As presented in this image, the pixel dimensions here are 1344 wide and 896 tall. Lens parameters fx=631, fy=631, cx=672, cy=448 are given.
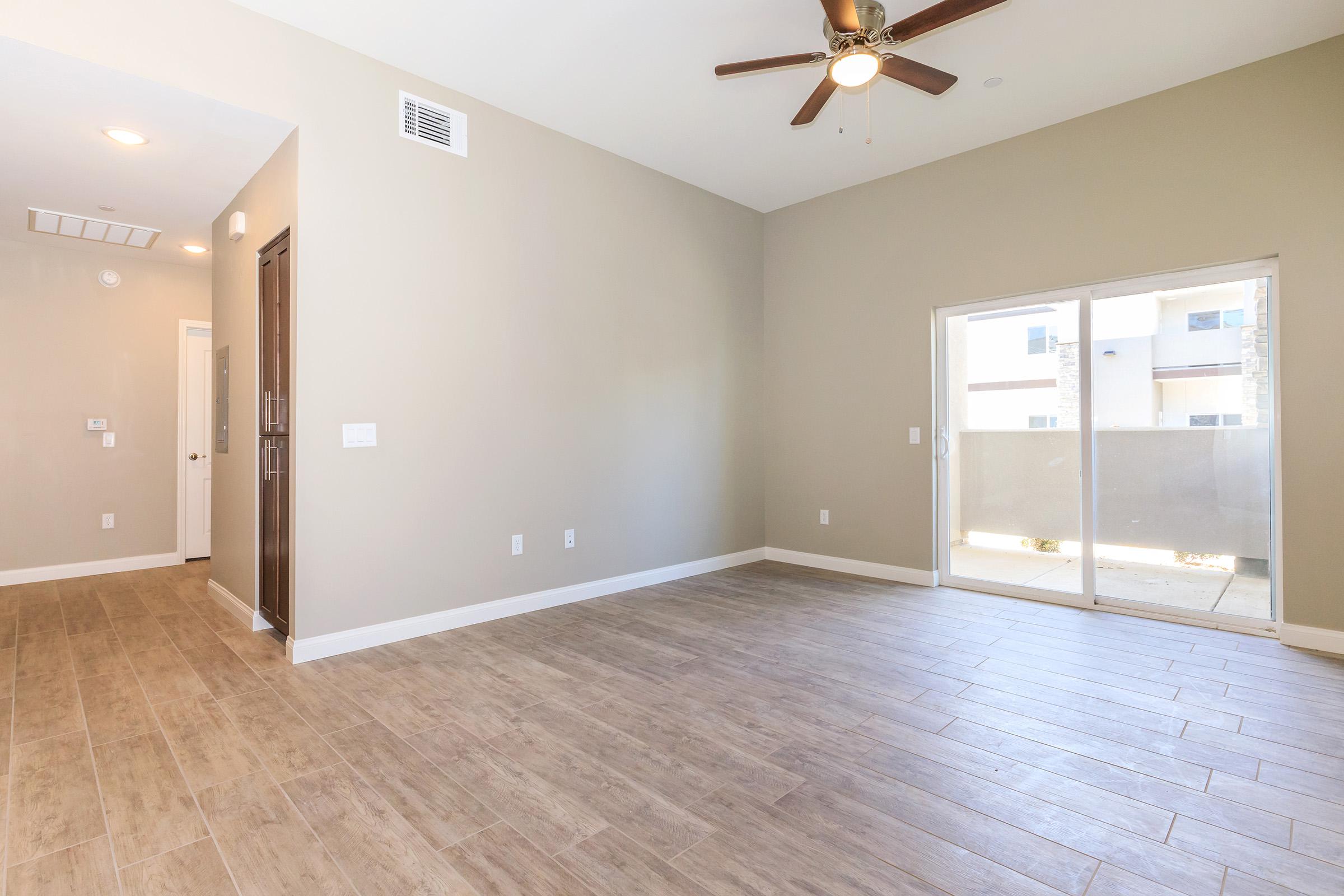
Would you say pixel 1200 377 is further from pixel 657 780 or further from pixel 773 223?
pixel 657 780

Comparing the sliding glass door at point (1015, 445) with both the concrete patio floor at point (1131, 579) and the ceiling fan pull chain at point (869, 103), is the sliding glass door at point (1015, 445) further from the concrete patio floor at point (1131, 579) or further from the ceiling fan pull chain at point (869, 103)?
the ceiling fan pull chain at point (869, 103)

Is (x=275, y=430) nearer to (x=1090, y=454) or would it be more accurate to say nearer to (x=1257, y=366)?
(x=1090, y=454)

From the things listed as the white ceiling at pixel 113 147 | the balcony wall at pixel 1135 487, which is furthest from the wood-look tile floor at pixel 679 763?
the white ceiling at pixel 113 147

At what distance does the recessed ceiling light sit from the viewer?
3.19 m

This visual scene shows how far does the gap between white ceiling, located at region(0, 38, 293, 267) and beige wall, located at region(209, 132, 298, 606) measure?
5.6 inches

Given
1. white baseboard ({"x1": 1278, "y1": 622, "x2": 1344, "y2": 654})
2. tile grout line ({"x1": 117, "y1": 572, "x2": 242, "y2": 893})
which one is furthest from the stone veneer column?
tile grout line ({"x1": 117, "y1": 572, "x2": 242, "y2": 893})

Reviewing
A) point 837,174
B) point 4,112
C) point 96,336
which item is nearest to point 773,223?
point 837,174

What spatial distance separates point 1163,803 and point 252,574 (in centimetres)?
444

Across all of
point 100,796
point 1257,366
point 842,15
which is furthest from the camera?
point 1257,366

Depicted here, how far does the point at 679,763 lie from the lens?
2189mm

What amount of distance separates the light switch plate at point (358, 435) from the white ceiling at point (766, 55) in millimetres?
1977

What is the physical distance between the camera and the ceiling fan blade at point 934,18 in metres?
2.46

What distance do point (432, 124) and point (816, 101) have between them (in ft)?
7.08

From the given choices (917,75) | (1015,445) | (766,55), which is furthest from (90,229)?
(1015,445)
